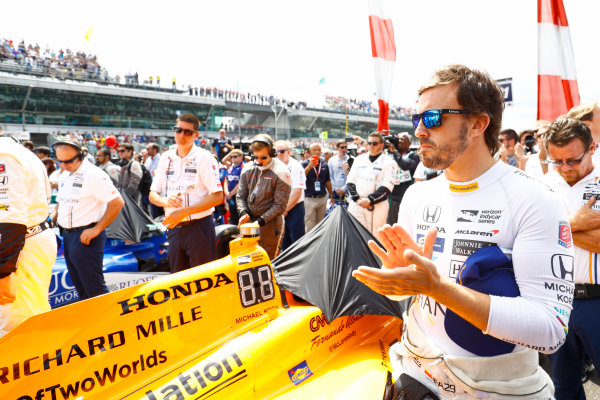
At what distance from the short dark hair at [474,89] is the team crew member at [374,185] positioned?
405cm

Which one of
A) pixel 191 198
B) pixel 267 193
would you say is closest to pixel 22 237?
pixel 191 198

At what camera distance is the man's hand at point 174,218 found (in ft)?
11.9

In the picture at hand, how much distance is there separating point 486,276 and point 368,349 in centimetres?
169

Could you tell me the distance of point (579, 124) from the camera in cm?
202

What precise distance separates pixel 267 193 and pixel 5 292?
9.28 feet

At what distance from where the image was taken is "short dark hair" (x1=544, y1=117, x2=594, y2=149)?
2.01 metres

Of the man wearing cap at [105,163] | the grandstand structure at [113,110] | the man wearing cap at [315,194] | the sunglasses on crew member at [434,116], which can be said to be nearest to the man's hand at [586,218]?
the sunglasses on crew member at [434,116]

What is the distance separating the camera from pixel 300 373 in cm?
231

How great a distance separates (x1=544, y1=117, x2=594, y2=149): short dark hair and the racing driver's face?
1.10m

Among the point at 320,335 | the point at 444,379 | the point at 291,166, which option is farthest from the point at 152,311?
the point at 291,166

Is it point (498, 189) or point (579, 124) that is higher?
point (579, 124)

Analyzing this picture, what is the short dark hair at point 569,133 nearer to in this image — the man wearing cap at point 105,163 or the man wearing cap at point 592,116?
the man wearing cap at point 592,116

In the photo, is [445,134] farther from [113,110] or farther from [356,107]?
[356,107]

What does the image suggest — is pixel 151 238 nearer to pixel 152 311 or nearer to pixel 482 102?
pixel 152 311
